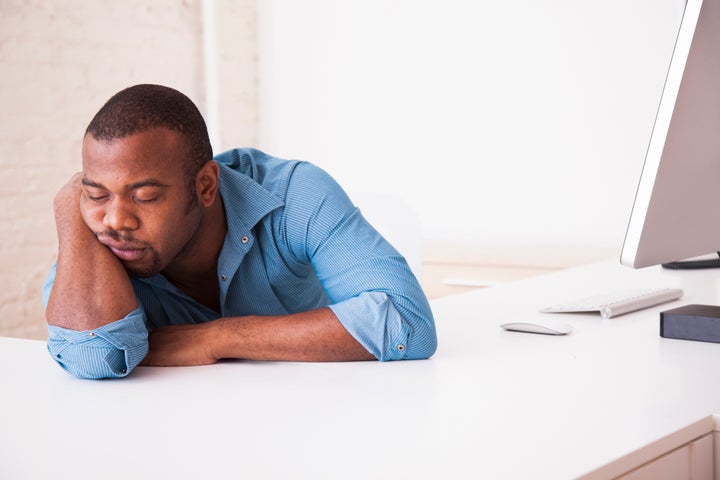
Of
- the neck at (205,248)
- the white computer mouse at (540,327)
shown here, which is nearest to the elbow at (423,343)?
the white computer mouse at (540,327)

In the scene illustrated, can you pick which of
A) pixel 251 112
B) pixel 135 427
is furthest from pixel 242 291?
pixel 251 112

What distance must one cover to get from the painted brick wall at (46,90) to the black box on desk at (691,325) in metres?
2.29

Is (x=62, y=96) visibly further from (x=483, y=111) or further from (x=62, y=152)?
(x=483, y=111)

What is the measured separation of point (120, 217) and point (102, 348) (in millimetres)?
195

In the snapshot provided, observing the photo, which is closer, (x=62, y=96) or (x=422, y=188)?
(x=62, y=96)

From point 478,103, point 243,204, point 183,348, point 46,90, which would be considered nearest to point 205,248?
point 243,204

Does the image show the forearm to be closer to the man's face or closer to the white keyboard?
the man's face

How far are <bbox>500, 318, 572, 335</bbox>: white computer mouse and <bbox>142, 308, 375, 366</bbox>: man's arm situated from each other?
1.06 ft

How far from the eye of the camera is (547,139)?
3.47 m

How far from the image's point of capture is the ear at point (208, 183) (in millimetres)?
1494

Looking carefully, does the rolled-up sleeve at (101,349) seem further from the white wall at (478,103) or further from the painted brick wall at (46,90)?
the white wall at (478,103)

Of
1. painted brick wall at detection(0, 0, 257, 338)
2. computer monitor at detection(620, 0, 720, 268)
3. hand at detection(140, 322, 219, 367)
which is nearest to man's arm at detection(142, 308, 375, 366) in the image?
hand at detection(140, 322, 219, 367)

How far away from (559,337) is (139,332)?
2.33ft

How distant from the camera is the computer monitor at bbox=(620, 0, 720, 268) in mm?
1282
